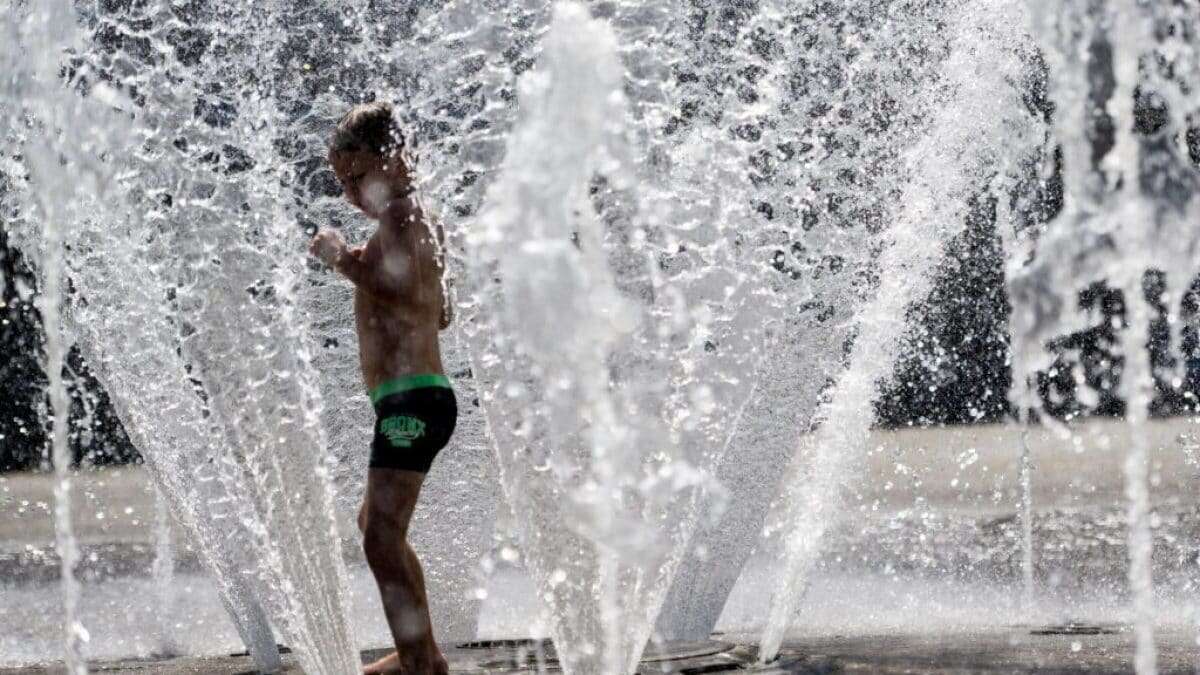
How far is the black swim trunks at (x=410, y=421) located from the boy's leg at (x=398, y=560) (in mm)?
31

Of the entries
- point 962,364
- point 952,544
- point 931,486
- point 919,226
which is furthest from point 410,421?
point 962,364

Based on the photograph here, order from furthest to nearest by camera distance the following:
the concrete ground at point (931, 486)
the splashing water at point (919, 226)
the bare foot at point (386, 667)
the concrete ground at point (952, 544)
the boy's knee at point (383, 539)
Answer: the concrete ground at point (931, 486) < the splashing water at point (919, 226) < the concrete ground at point (952, 544) < the bare foot at point (386, 667) < the boy's knee at point (383, 539)

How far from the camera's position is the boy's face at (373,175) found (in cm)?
330

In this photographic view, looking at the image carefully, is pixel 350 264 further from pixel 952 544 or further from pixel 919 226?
pixel 952 544

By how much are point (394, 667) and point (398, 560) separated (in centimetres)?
28

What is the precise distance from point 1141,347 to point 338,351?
9.02ft

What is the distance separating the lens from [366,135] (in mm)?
3287

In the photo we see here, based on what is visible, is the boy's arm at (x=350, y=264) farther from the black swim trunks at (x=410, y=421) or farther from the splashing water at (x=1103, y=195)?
the splashing water at (x=1103, y=195)

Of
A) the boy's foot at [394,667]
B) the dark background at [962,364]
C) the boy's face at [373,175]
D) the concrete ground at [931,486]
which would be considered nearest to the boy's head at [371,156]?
the boy's face at [373,175]

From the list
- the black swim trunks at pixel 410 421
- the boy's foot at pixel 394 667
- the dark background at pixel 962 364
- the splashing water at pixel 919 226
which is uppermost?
the dark background at pixel 962 364

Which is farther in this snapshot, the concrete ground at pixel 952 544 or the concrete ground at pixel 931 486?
the concrete ground at pixel 931 486

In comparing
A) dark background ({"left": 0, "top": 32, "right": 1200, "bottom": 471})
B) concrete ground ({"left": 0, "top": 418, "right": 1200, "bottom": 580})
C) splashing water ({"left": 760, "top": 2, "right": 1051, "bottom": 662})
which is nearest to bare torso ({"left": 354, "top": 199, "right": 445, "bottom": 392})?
splashing water ({"left": 760, "top": 2, "right": 1051, "bottom": 662})

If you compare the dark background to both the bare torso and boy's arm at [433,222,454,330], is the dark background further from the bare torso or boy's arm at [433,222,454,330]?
the bare torso

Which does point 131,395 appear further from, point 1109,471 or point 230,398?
point 1109,471
